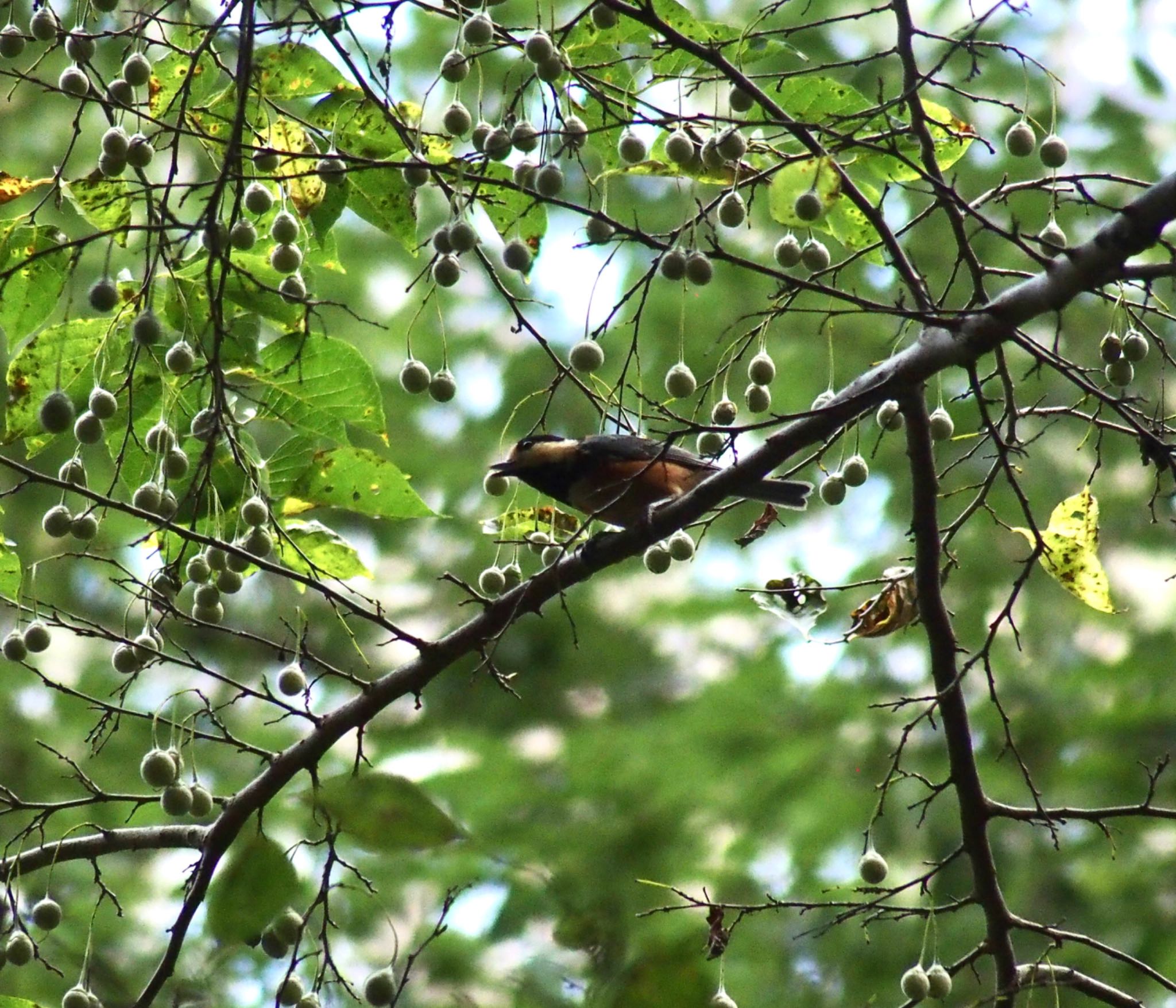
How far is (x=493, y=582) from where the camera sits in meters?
3.28

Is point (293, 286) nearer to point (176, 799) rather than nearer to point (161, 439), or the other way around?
point (161, 439)

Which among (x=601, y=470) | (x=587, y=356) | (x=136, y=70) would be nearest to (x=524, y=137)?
(x=587, y=356)

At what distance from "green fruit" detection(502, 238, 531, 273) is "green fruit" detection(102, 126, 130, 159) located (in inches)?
30.4

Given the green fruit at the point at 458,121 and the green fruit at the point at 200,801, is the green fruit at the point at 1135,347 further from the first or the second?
the green fruit at the point at 200,801

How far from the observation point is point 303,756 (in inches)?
110

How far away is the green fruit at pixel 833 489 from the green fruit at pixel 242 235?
1429 millimetres

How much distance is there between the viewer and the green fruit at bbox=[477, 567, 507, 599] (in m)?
3.25

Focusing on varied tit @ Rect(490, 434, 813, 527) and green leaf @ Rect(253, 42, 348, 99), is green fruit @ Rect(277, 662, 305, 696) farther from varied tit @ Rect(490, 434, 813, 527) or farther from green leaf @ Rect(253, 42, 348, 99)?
varied tit @ Rect(490, 434, 813, 527)

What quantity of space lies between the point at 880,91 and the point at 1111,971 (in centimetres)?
462

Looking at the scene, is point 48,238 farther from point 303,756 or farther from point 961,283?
Answer: point 961,283

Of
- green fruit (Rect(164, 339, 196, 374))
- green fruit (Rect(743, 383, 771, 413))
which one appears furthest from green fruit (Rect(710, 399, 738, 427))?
green fruit (Rect(164, 339, 196, 374))

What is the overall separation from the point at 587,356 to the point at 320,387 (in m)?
0.58

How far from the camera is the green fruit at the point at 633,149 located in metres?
2.73

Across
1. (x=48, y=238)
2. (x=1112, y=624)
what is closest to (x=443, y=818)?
(x=48, y=238)
